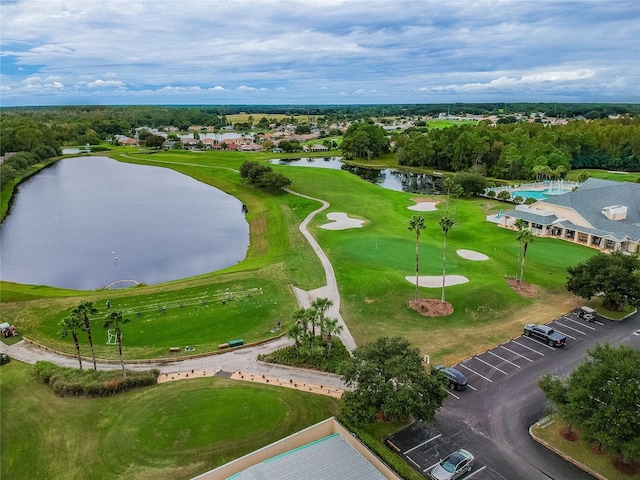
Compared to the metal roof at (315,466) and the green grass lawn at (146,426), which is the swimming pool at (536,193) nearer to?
the green grass lawn at (146,426)

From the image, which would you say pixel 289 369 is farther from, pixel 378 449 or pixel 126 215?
pixel 126 215

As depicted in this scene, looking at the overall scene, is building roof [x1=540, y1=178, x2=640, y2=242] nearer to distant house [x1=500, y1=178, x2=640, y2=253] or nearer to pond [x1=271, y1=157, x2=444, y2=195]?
distant house [x1=500, y1=178, x2=640, y2=253]

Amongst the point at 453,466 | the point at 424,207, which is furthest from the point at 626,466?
the point at 424,207

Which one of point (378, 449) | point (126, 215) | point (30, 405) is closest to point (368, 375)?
point (378, 449)

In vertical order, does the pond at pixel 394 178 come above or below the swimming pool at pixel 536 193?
below

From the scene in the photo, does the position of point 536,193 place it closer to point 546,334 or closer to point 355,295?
point 355,295

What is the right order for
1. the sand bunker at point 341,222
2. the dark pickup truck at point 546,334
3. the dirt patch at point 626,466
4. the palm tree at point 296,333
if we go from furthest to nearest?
the sand bunker at point 341,222 → the dark pickup truck at point 546,334 → the palm tree at point 296,333 → the dirt patch at point 626,466

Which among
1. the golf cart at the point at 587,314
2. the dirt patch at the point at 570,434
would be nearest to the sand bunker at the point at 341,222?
the golf cart at the point at 587,314
